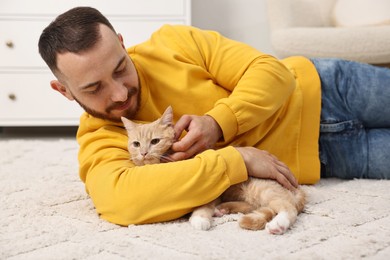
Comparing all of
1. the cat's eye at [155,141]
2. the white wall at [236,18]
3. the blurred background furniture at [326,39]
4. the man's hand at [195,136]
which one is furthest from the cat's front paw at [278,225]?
the white wall at [236,18]

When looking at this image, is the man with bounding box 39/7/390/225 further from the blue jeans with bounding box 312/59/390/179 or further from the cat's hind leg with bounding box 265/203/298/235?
the cat's hind leg with bounding box 265/203/298/235

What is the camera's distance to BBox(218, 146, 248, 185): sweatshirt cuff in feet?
3.63

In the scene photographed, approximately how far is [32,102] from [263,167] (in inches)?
77.4

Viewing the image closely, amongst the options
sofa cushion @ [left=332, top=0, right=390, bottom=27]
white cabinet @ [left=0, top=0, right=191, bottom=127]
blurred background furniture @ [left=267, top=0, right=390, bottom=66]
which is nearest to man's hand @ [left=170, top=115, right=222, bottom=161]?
blurred background furniture @ [left=267, top=0, right=390, bottom=66]

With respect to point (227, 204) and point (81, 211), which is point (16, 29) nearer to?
point (81, 211)

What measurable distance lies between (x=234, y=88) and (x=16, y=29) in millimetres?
1819

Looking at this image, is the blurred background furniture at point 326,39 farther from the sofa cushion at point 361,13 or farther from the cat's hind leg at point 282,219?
the cat's hind leg at point 282,219

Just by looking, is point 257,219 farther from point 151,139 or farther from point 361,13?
point 361,13

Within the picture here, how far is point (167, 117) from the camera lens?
49.6 inches

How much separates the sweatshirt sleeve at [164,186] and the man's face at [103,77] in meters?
0.18

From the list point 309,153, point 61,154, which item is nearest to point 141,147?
point 309,153

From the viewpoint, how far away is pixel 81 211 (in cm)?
124

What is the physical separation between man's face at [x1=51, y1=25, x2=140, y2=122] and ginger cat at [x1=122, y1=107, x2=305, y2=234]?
67 mm

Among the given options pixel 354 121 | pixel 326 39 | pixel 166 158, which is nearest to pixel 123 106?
pixel 166 158
